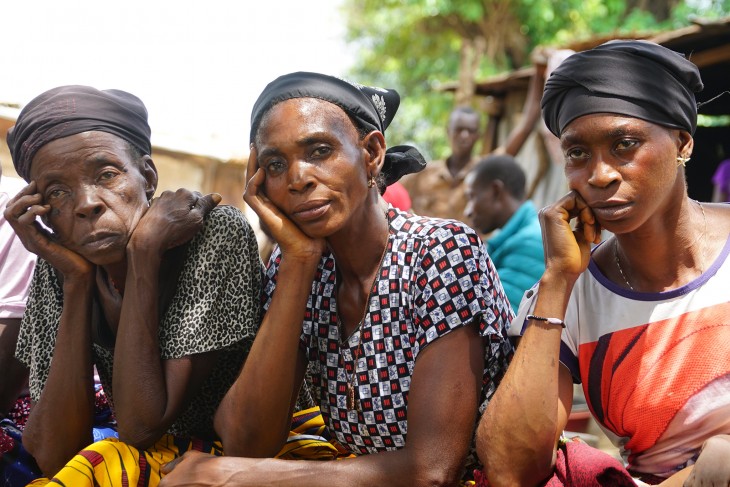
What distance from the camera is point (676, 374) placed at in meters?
2.24

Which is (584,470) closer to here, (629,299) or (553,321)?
(553,321)

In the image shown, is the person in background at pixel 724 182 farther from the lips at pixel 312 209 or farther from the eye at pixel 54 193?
the eye at pixel 54 193

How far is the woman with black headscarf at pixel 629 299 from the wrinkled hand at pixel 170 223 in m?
1.18

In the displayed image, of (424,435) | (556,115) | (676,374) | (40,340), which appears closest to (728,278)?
(676,374)

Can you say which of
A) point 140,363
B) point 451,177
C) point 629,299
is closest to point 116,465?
point 140,363

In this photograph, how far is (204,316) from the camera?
8.82 ft

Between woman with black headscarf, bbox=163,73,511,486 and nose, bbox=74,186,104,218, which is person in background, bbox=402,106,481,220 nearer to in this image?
woman with black headscarf, bbox=163,73,511,486

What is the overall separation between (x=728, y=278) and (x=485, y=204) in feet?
11.9

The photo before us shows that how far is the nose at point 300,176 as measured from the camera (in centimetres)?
247

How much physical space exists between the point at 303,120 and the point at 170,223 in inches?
24.7

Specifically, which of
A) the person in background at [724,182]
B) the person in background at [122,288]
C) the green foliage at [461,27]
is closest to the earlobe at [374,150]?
the person in background at [122,288]

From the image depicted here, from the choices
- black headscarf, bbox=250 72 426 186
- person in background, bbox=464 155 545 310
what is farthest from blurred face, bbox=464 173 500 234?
black headscarf, bbox=250 72 426 186

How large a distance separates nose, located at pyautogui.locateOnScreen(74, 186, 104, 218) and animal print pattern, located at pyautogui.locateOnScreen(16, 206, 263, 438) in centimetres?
35

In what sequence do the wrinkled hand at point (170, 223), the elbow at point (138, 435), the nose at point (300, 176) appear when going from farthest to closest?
the wrinkled hand at point (170, 223), the elbow at point (138, 435), the nose at point (300, 176)
